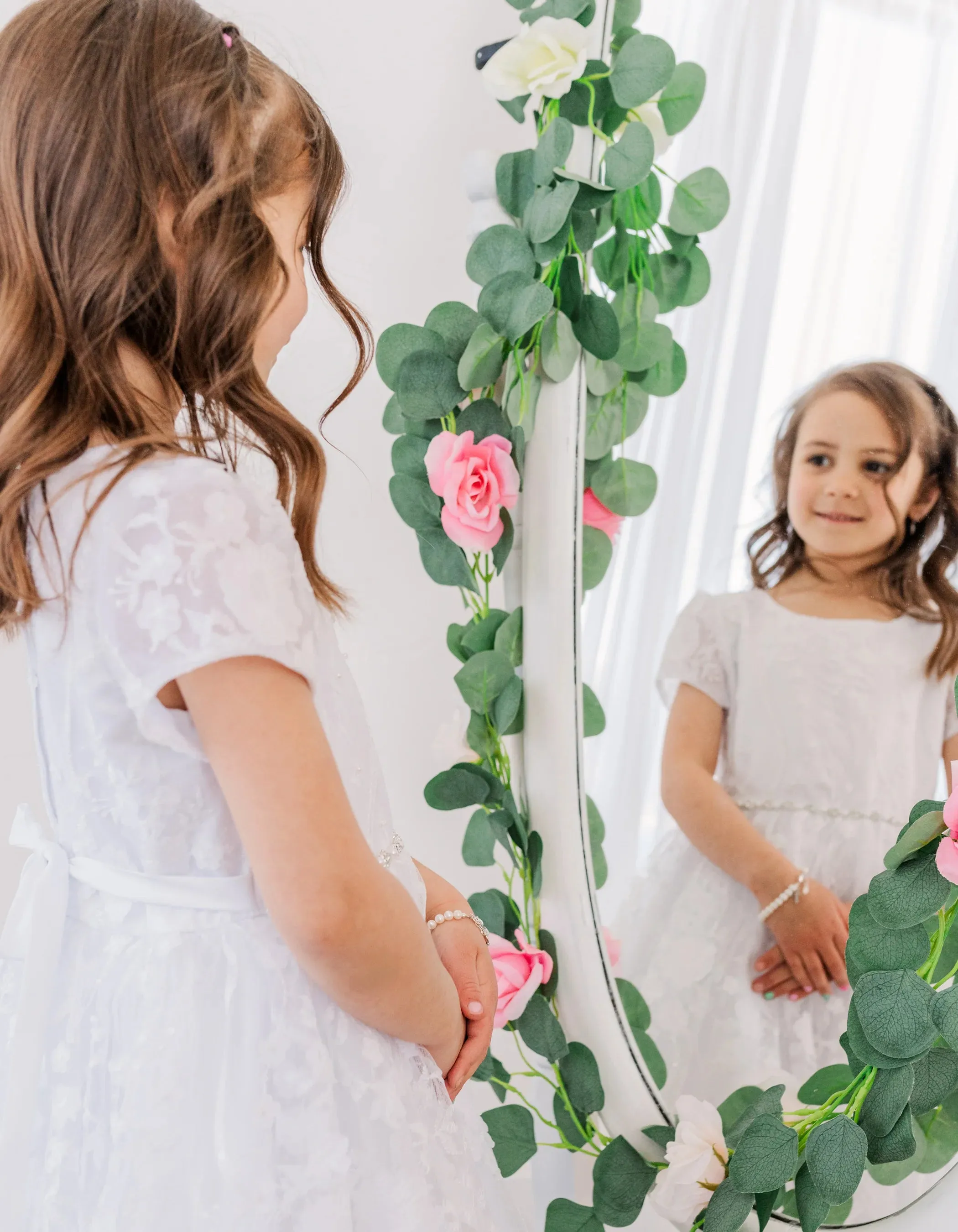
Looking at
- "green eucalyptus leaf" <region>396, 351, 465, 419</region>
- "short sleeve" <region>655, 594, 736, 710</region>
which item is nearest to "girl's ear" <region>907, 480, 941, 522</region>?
"short sleeve" <region>655, 594, 736, 710</region>

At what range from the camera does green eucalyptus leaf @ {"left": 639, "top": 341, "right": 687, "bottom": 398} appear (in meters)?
0.84

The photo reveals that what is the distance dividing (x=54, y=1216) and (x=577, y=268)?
69 centimetres

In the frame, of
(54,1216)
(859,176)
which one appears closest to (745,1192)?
(54,1216)

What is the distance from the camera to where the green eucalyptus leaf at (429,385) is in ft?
2.91

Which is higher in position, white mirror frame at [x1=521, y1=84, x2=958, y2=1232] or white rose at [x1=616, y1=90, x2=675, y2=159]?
white rose at [x1=616, y1=90, x2=675, y2=159]

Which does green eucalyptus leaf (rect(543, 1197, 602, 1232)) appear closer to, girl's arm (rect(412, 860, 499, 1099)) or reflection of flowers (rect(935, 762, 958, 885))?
→ girl's arm (rect(412, 860, 499, 1099))

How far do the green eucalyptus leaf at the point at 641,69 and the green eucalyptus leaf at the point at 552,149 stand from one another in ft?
0.14

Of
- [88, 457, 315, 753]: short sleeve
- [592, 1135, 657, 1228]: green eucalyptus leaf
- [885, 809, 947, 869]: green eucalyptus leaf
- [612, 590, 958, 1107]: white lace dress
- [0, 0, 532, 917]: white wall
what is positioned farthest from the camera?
[0, 0, 532, 917]: white wall

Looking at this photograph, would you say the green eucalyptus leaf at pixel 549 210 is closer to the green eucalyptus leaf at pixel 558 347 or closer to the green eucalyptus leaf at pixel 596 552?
the green eucalyptus leaf at pixel 558 347

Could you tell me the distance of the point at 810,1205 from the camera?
0.72 meters

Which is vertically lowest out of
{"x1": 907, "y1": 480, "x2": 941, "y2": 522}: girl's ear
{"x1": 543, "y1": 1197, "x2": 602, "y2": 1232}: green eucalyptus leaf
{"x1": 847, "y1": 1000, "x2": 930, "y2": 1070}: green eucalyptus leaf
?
{"x1": 543, "y1": 1197, "x2": 602, "y2": 1232}: green eucalyptus leaf

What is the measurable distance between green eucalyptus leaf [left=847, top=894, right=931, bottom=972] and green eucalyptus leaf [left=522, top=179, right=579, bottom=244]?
0.50 m

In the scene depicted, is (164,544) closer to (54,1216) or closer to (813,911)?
(54,1216)

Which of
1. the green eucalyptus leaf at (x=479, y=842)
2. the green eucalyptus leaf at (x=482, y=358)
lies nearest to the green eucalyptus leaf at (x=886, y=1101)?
the green eucalyptus leaf at (x=479, y=842)
